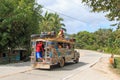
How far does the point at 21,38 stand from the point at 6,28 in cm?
369

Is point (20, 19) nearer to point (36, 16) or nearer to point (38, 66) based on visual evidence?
point (36, 16)

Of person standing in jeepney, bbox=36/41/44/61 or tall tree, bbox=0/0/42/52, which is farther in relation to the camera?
tall tree, bbox=0/0/42/52

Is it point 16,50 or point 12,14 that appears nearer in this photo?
point 12,14

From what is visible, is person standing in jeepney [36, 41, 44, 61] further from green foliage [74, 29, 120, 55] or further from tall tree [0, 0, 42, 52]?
green foliage [74, 29, 120, 55]

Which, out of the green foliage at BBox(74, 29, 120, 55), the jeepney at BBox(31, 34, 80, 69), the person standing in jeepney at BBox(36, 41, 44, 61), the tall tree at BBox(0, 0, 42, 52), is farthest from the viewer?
the green foliage at BBox(74, 29, 120, 55)

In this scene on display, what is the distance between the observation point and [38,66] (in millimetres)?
24609

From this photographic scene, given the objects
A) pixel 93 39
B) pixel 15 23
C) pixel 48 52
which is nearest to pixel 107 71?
pixel 48 52

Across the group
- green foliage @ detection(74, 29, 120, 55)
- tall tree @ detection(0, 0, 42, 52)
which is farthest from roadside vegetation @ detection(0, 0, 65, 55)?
green foliage @ detection(74, 29, 120, 55)

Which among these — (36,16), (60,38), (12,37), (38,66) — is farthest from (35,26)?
(38,66)

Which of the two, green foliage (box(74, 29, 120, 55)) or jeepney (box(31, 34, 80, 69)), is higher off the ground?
green foliage (box(74, 29, 120, 55))

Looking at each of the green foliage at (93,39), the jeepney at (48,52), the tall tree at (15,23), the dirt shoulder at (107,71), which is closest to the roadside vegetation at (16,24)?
the tall tree at (15,23)

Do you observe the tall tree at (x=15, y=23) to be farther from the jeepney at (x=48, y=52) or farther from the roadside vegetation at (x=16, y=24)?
the jeepney at (x=48, y=52)

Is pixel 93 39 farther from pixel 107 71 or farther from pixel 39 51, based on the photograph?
pixel 39 51

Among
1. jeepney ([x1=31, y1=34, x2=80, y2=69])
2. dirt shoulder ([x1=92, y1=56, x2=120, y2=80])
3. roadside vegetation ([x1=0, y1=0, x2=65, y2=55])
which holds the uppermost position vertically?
roadside vegetation ([x1=0, y1=0, x2=65, y2=55])
